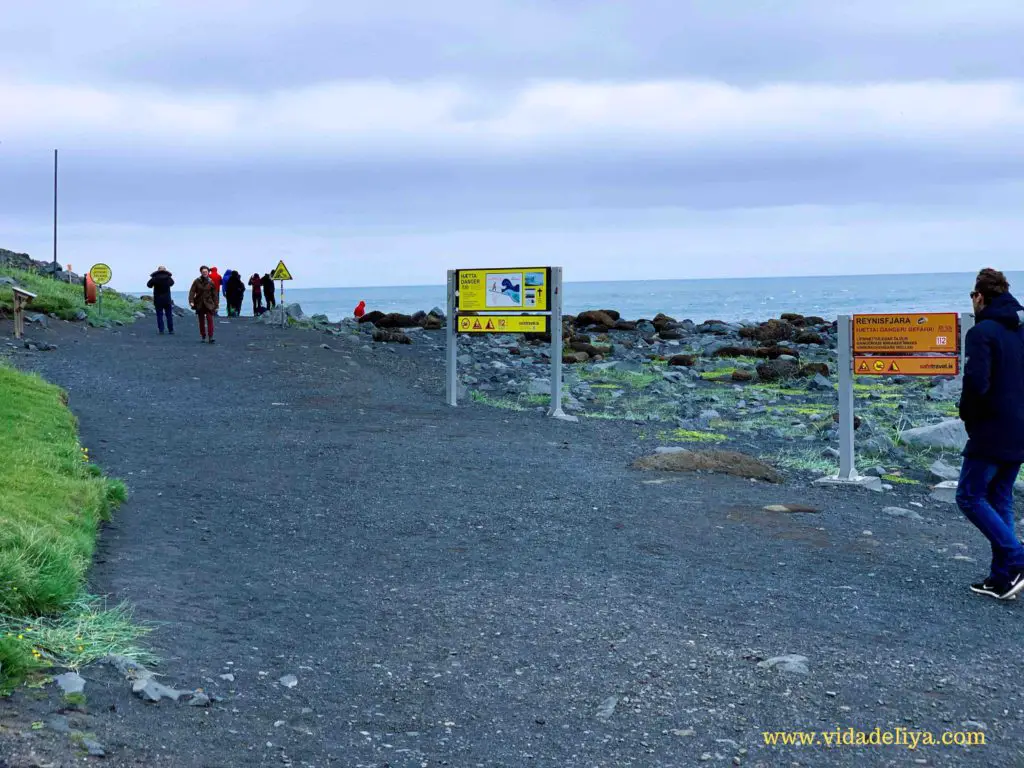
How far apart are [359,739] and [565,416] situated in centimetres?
1187

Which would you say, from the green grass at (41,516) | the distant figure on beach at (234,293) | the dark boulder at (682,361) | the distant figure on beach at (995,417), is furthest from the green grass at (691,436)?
the distant figure on beach at (234,293)

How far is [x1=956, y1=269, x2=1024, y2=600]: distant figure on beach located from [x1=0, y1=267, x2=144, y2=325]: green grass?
24.9 meters

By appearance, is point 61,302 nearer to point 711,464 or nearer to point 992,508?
point 711,464

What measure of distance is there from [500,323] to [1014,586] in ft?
37.3

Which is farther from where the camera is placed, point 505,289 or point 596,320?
point 596,320

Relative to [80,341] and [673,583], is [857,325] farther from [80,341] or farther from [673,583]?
[80,341]

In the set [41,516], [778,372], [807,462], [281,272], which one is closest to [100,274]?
[281,272]

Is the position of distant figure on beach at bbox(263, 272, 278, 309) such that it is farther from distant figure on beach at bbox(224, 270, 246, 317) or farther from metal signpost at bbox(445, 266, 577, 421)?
metal signpost at bbox(445, 266, 577, 421)

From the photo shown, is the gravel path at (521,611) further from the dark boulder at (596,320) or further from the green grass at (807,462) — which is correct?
the dark boulder at (596,320)

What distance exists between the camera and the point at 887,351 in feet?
36.7

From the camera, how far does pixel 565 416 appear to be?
16438mm

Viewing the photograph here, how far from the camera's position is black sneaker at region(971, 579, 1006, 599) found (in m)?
6.94

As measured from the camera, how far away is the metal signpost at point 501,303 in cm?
1728

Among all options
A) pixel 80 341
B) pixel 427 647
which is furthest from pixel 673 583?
pixel 80 341
